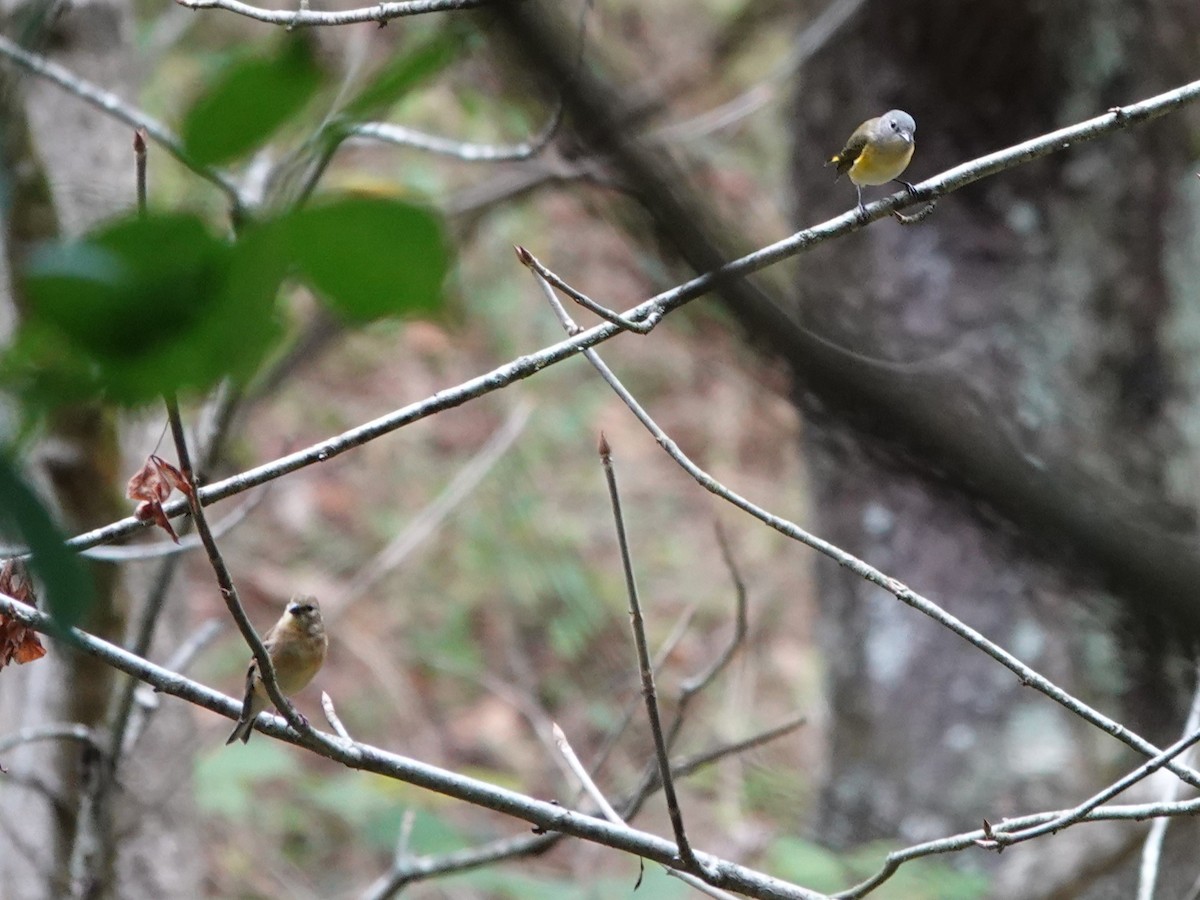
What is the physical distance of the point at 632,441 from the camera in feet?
28.7

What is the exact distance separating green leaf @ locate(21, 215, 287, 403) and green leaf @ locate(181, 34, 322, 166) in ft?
0.15

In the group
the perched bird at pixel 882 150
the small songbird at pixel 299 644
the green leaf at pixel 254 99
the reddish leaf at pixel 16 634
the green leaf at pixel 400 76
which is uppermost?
the perched bird at pixel 882 150

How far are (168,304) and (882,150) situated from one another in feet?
5.84

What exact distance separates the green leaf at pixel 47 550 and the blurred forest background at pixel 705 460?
0.07 ft

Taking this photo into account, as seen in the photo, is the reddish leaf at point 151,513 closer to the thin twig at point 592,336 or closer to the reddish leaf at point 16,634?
the thin twig at point 592,336

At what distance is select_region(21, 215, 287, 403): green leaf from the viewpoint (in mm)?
372

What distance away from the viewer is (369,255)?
379 mm

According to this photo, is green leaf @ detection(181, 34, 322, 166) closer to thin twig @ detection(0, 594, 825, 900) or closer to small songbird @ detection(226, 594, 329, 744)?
thin twig @ detection(0, 594, 825, 900)

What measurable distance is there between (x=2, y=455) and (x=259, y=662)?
797 mm

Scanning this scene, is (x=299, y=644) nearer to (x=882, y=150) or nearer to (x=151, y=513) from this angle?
(x=151, y=513)

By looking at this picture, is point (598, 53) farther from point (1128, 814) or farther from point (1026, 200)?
point (1026, 200)

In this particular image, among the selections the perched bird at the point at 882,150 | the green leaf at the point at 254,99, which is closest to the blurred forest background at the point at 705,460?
the green leaf at the point at 254,99

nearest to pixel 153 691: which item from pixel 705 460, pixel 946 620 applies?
pixel 946 620

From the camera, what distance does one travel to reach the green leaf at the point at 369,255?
0.37m
